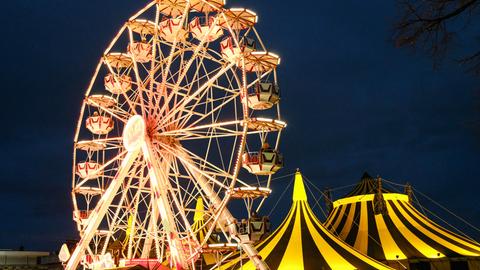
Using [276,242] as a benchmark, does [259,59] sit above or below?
above

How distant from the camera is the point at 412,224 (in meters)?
16.9

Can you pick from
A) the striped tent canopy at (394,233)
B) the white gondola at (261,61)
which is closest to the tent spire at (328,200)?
the striped tent canopy at (394,233)

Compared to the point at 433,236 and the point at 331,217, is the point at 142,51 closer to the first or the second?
the point at 331,217

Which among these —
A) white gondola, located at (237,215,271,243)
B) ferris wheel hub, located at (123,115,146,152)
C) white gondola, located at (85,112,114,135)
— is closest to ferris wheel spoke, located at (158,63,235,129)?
ferris wheel hub, located at (123,115,146,152)

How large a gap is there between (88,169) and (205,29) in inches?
197

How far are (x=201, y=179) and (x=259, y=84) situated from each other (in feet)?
8.77

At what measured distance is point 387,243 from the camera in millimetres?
16234

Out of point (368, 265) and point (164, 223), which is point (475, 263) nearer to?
point (368, 265)

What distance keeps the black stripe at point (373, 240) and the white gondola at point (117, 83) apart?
8.43 meters

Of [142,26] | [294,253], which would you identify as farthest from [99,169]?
[294,253]

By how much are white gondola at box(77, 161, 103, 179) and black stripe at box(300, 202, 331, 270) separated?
19.1 feet

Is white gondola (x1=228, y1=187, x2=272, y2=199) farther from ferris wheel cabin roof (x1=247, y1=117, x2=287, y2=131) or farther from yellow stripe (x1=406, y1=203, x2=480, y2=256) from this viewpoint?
yellow stripe (x1=406, y1=203, x2=480, y2=256)

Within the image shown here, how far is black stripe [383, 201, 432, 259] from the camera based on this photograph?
1549 cm

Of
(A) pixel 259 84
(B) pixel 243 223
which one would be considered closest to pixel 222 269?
(B) pixel 243 223
